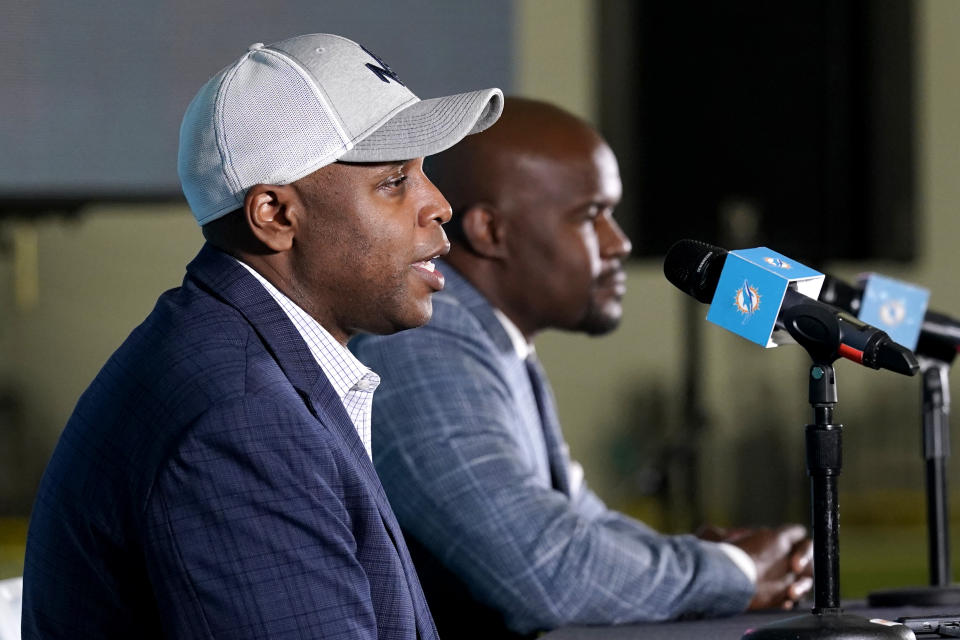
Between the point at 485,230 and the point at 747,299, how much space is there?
693 mm

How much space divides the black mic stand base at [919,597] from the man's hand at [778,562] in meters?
0.09

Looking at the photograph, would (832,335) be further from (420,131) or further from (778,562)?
(778,562)

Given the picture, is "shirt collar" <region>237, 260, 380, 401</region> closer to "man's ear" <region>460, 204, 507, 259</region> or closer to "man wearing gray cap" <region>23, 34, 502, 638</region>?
"man wearing gray cap" <region>23, 34, 502, 638</region>

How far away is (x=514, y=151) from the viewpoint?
185cm

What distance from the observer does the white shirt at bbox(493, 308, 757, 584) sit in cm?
161

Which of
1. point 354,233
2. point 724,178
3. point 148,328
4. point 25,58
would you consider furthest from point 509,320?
point 724,178

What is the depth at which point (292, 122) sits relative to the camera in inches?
45.6

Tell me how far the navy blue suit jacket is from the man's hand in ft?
2.03

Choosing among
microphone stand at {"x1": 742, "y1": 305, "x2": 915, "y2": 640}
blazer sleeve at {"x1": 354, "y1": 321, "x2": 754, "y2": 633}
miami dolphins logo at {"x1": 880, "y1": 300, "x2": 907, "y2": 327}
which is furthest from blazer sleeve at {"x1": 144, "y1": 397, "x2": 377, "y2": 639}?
miami dolphins logo at {"x1": 880, "y1": 300, "x2": 907, "y2": 327}

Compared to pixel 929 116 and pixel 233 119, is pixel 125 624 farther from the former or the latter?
pixel 929 116

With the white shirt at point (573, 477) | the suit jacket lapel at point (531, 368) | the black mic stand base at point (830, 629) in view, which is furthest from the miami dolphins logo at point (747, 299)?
the suit jacket lapel at point (531, 368)

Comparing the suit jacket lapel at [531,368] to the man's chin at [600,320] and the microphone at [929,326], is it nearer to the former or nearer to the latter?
the man's chin at [600,320]

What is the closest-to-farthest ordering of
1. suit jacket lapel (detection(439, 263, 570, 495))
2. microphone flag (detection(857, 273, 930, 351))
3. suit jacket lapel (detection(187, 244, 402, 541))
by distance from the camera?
1. suit jacket lapel (detection(187, 244, 402, 541))
2. microphone flag (detection(857, 273, 930, 351))
3. suit jacket lapel (detection(439, 263, 570, 495))

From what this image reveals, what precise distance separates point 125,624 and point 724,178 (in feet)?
14.3
